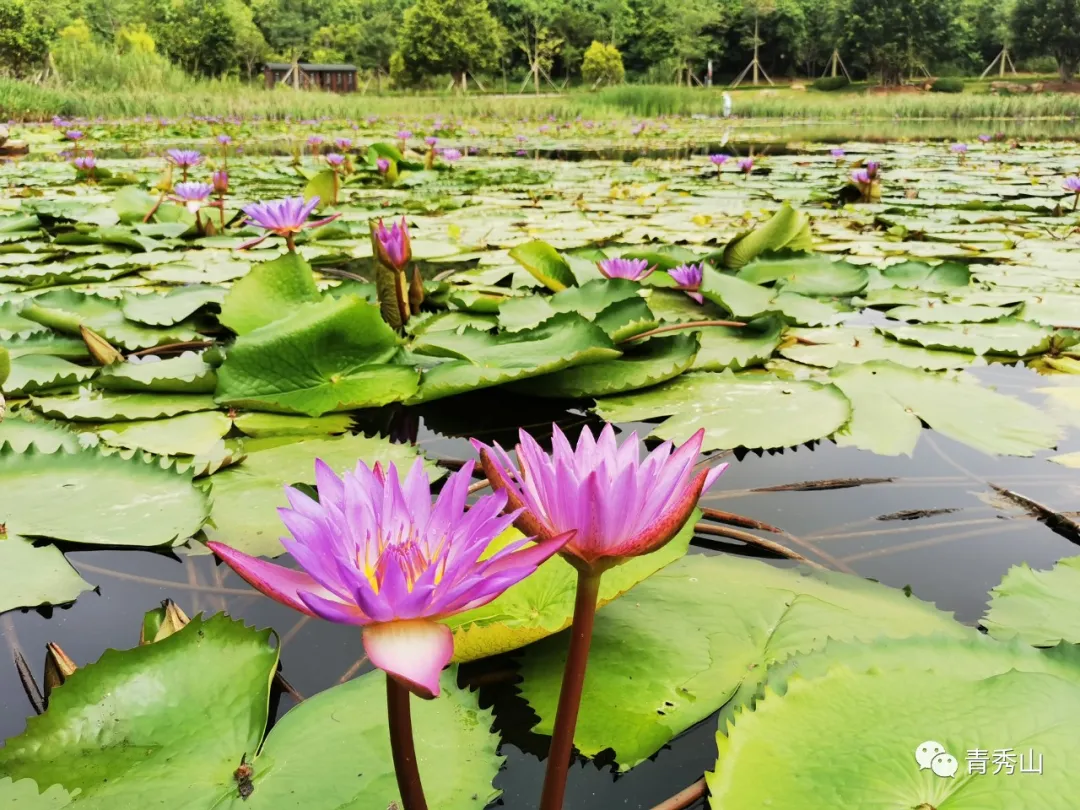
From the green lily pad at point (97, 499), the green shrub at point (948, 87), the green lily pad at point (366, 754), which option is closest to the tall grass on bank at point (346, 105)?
the green shrub at point (948, 87)

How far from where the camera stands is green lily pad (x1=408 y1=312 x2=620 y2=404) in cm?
129

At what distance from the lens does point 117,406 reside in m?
1.30

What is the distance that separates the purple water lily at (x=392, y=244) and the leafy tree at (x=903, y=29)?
3905 centimetres

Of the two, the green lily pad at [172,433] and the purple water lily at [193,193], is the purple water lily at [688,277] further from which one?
the purple water lily at [193,193]

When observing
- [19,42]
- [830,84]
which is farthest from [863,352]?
[830,84]

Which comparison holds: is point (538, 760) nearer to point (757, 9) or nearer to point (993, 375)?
point (993, 375)

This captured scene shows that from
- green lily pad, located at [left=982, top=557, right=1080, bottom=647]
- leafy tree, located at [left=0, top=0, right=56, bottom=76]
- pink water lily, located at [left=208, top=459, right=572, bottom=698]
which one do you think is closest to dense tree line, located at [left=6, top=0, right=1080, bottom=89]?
leafy tree, located at [left=0, top=0, right=56, bottom=76]

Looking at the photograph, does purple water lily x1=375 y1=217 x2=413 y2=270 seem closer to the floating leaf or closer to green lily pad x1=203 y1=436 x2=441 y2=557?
the floating leaf

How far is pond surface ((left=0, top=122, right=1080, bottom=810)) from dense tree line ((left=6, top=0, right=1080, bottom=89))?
2396cm

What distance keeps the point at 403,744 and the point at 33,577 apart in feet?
2.13

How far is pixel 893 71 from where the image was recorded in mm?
34625

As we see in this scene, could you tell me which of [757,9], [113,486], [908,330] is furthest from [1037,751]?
[757,9]

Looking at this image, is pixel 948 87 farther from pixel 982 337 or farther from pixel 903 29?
pixel 982 337

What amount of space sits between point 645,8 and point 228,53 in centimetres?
2278
